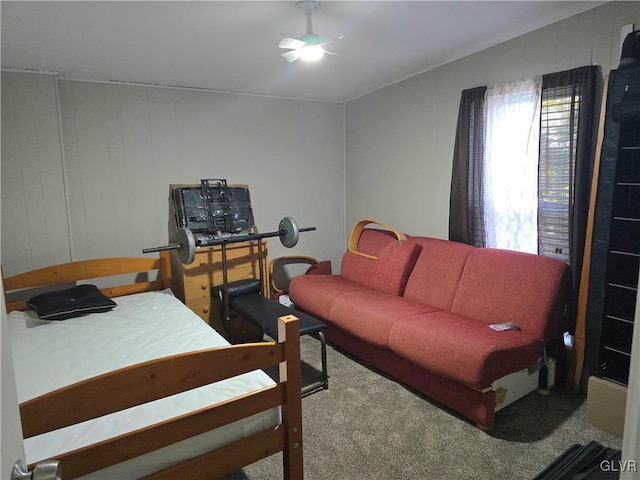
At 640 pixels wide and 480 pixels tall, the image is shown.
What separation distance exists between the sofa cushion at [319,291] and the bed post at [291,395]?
1647 millimetres

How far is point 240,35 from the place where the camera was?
2.48 m

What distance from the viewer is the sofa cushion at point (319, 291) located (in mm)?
3320

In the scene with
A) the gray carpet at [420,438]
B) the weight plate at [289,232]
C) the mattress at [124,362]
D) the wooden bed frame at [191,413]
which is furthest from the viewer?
the weight plate at [289,232]

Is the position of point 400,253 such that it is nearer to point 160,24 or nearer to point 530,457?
point 530,457

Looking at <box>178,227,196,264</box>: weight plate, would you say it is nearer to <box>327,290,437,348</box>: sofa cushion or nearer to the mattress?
the mattress

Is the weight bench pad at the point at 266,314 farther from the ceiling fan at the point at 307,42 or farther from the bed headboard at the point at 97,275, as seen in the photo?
the ceiling fan at the point at 307,42

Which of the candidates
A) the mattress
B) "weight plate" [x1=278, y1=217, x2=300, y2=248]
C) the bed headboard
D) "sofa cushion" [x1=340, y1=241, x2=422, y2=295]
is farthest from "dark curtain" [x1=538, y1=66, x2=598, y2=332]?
the bed headboard

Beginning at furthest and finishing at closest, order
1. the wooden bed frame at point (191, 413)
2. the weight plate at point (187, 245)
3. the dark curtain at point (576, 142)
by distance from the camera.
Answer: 1. the weight plate at point (187, 245)
2. the dark curtain at point (576, 142)
3. the wooden bed frame at point (191, 413)

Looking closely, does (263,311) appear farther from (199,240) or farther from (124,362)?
(124,362)

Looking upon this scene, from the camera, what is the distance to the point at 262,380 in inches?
69.5

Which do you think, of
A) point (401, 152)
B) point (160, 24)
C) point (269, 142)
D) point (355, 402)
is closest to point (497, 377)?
point (355, 402)

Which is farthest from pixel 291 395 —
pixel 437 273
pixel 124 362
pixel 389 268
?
pixel 389 268

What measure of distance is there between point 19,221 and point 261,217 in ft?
6.74

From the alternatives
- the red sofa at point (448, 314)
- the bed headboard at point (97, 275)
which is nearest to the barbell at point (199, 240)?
the bed headboard at point (97, 275)
